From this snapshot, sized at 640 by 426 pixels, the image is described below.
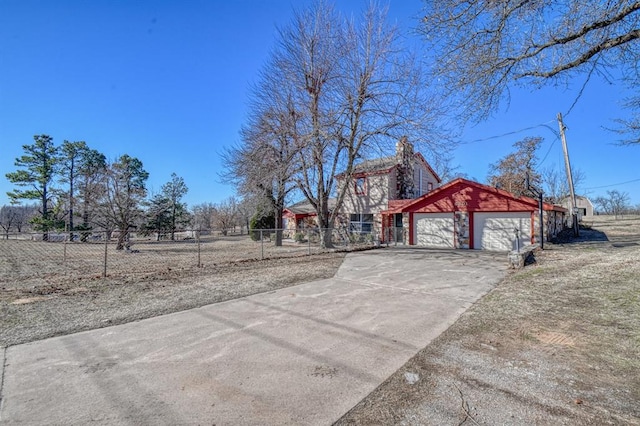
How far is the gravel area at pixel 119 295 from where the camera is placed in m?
4.50

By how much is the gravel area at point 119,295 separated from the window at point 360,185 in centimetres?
1259

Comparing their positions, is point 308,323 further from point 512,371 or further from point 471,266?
point 471,266

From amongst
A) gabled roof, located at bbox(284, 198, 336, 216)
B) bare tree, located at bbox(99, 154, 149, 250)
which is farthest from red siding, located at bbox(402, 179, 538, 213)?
bare tree, located at bbox(99, 154, 149, 250)

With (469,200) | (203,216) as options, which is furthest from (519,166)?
(203,216)

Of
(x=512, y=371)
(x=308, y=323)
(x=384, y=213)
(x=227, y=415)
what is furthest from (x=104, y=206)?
(x=512, y=371)

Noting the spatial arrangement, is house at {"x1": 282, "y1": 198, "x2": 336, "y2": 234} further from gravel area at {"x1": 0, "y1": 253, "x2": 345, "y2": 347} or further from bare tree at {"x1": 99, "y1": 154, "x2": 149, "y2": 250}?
gravel area at {"x1": 0, "y1": 253, "x2": 345, "y2": 347}

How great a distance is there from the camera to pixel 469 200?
1603 centimetres

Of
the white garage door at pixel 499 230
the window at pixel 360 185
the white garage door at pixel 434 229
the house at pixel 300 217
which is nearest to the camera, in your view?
the white garage door at pixel 499 230

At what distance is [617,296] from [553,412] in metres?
4.38

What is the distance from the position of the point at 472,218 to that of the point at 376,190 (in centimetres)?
656

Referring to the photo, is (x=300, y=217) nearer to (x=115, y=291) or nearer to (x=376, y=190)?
(x=376, y=190)

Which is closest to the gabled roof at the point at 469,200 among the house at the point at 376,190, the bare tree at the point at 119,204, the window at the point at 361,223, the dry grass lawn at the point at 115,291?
the house at the point at 376,190

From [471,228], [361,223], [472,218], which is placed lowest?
[471,228]

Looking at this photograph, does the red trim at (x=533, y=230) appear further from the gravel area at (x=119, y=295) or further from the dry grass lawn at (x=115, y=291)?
the gravel area at (x=119, y=295)
